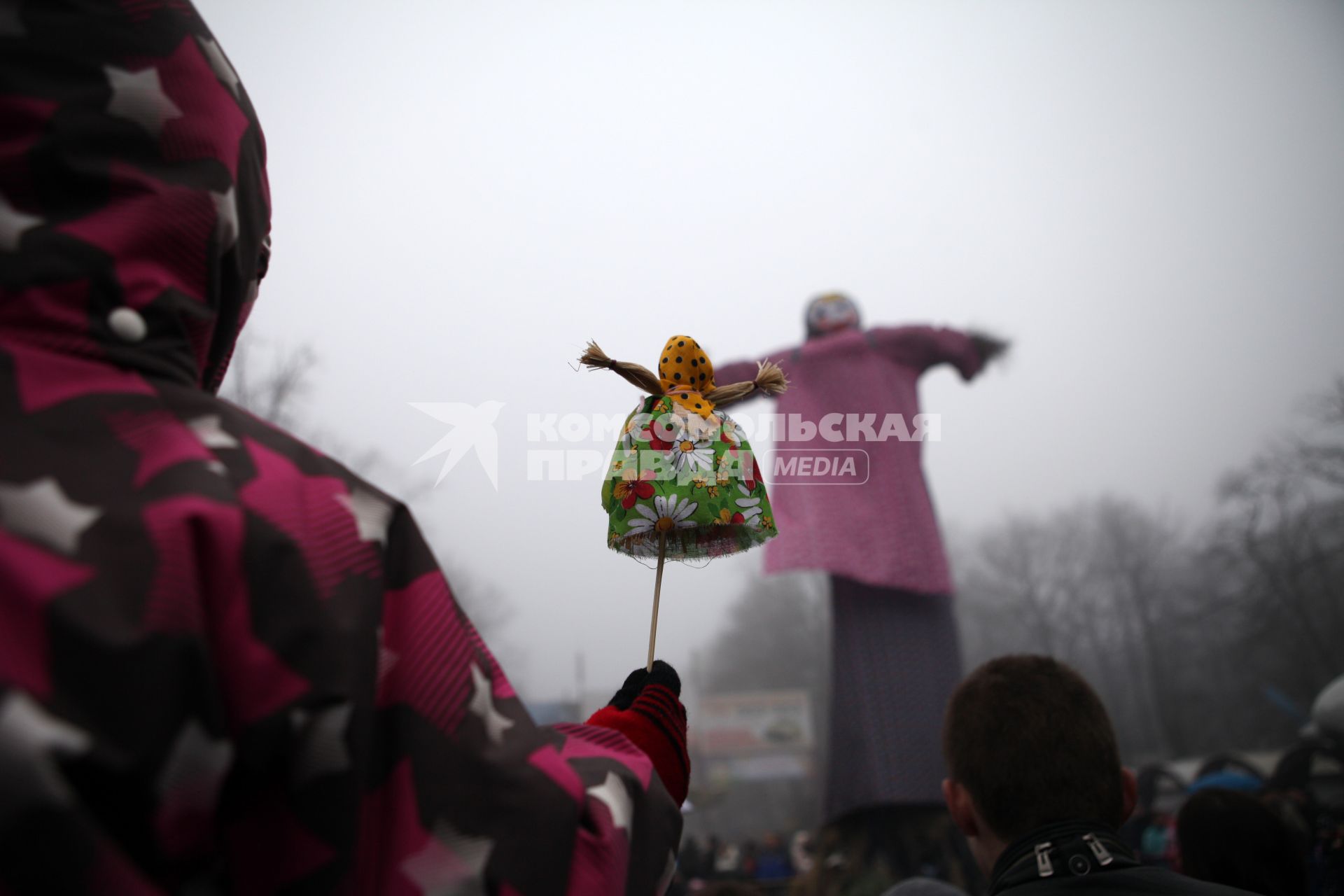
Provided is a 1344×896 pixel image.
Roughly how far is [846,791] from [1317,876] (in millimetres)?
2547

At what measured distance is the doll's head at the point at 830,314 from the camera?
5.28 meters

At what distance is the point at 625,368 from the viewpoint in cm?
149

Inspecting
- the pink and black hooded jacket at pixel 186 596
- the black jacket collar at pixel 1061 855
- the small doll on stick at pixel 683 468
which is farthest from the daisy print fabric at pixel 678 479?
the pink and black hooded jacket at pixel 186 596

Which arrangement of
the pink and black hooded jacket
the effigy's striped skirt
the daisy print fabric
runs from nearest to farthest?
the pink and black hooded jacket → the daisy print fabric → the effigy's striped skirt

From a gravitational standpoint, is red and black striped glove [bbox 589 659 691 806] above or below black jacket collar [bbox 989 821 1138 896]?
above

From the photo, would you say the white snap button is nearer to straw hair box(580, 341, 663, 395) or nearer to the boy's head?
straw hair box(580, 341, 663, 395)

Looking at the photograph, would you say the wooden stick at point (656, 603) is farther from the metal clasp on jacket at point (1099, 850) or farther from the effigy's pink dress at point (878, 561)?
the effigy's pink dress at point (878, 561)

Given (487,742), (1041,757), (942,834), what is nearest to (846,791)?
(942,834)

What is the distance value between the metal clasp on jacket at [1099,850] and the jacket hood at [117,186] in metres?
1.18

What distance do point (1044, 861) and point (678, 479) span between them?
76 cm

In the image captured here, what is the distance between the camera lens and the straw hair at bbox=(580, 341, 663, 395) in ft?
4.81

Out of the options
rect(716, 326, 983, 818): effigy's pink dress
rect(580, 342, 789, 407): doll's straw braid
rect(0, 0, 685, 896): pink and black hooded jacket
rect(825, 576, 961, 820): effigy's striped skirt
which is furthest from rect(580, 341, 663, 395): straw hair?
rect(825, 576, 961, 820): effigy's striped skirt

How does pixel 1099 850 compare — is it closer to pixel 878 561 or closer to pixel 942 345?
pixel 878 561

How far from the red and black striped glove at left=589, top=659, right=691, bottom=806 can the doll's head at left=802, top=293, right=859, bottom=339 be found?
180 inches
